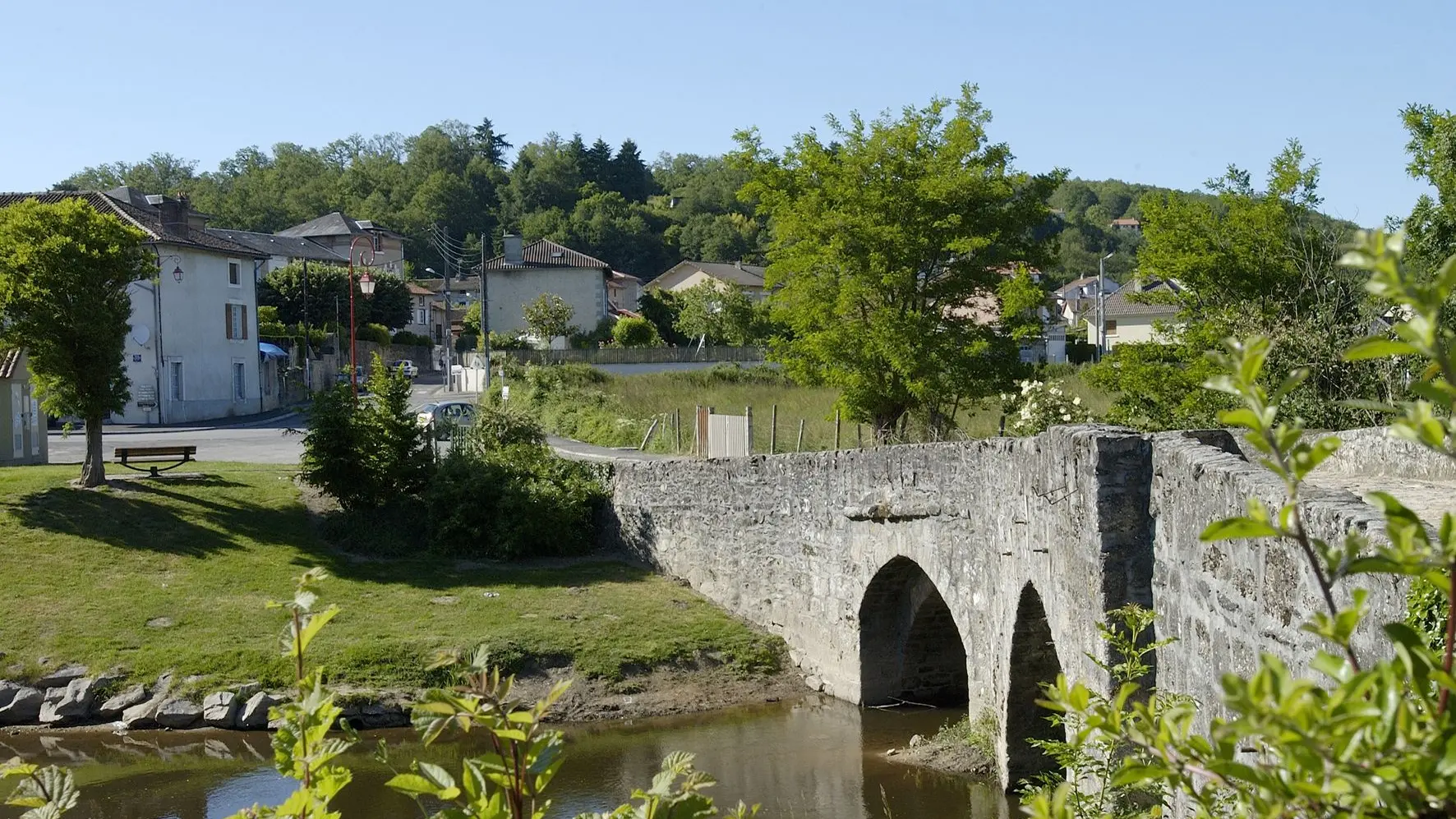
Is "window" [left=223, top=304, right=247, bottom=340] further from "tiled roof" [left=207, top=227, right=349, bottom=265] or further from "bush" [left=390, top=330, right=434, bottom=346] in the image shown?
"bush" [left=390, top=330, right=434, bottom=346]

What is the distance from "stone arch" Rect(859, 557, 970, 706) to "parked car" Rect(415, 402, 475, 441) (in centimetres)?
1064

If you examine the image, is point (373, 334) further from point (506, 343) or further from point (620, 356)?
point (620, 356)

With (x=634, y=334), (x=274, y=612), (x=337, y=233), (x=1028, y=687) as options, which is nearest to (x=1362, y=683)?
(x=1028, y=687)

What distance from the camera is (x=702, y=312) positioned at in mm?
54906

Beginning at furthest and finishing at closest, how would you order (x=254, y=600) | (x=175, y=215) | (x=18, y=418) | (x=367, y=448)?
1. (x=175, y=215)
2. (x=18, y=418)
3. (x=367, y=448)
4. (x=254, y=600)

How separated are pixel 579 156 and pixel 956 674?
90786mm

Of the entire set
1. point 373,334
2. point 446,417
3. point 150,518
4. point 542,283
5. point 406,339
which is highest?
point 542,283

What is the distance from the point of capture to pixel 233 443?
104 feet

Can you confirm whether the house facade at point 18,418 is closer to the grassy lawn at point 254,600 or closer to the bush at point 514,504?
the grassy lawn at point 254,600

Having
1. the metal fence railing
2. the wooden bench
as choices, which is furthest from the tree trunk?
the metal fence railing

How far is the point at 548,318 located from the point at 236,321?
1467cm

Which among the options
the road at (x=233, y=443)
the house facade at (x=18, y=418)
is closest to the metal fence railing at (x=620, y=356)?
the road at (x=233, y=443)

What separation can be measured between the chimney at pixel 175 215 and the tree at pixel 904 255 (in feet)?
84.0

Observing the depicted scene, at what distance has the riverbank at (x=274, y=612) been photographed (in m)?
16.7
